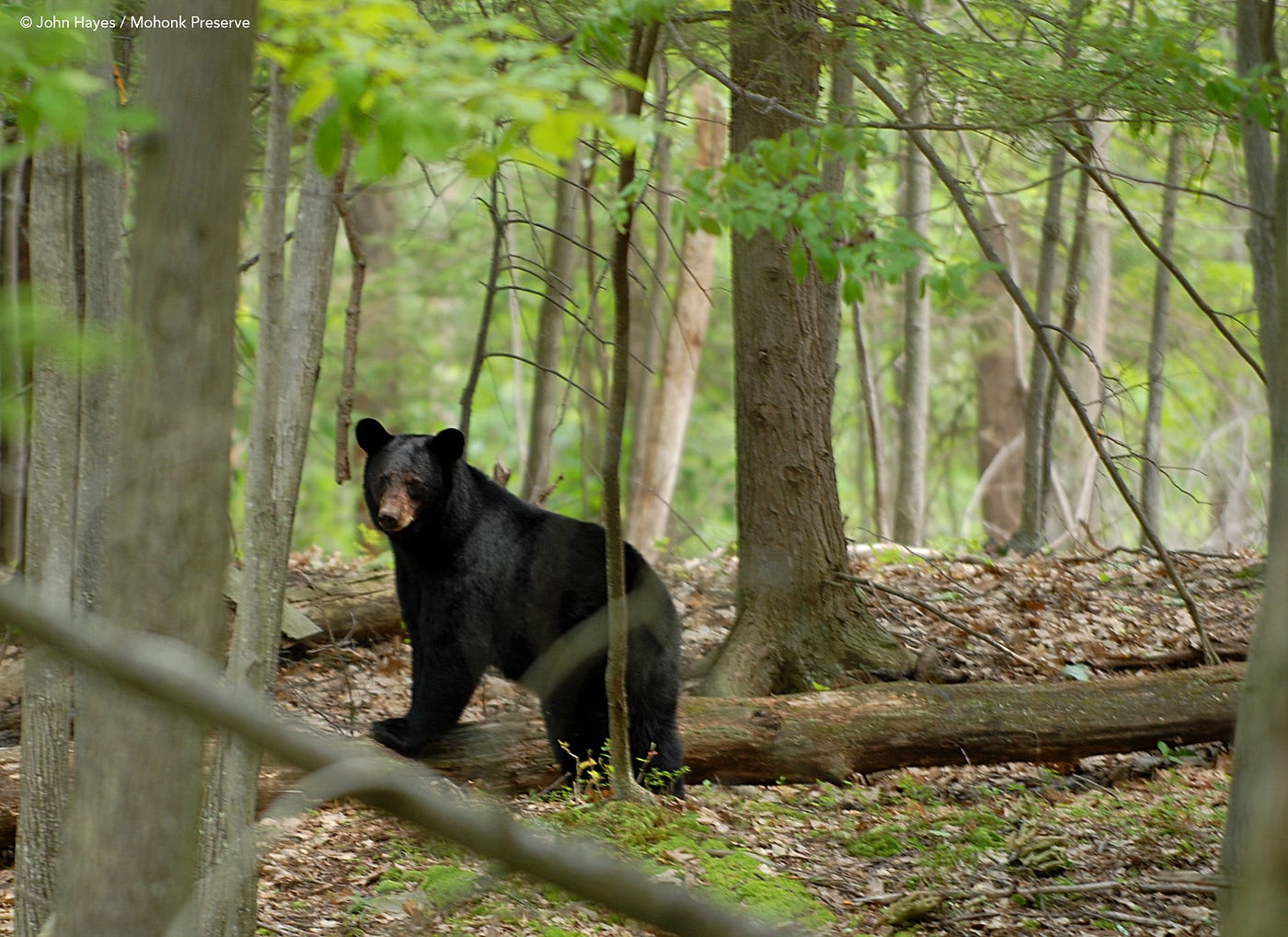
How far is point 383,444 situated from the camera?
672cm

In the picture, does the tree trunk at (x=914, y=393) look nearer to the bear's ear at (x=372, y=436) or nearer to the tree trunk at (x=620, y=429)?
the bear's ear at (x=372, y=436)

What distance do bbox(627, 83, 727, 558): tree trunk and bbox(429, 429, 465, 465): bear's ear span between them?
769 cm

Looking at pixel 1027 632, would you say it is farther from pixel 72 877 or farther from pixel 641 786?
pixel 72 877

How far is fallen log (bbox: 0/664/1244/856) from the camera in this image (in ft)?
20.7

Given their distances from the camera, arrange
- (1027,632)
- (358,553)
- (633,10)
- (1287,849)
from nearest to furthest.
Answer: (1287,849), (633,10), (1027,632), (358,553)

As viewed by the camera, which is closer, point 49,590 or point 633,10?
point 633,10

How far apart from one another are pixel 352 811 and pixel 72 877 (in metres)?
3.57

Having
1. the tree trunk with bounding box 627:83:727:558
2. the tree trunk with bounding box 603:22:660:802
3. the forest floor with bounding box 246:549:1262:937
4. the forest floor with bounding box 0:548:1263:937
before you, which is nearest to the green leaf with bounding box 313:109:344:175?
the tree trunk with bounding box 603:22:660:802

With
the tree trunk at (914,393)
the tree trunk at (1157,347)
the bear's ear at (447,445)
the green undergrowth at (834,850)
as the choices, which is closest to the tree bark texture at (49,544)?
the green undergrowth at (834,850)

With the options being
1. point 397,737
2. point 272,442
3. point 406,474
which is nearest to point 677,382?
point 406,474

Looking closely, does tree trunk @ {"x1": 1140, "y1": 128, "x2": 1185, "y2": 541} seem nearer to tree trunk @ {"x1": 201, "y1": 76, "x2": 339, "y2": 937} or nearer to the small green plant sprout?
the small green plant sprout

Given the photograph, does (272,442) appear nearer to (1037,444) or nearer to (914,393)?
(1037,444)

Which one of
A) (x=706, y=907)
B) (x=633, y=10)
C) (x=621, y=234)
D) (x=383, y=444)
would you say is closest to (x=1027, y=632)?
(x=383, y=444)

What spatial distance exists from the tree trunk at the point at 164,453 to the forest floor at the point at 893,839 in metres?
0.83
